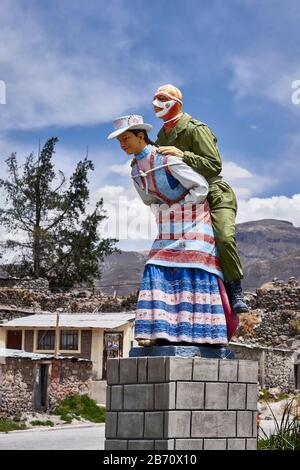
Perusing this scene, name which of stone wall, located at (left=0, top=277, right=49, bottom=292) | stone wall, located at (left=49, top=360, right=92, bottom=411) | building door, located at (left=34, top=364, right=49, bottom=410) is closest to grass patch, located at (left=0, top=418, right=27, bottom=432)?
building door, located at (left=34, top=364, right=49, bottom=410)

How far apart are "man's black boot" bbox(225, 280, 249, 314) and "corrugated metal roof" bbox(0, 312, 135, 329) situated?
2105 centimetres

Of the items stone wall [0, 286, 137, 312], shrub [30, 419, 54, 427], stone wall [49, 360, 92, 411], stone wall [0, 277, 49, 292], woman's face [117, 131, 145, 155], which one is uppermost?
woman's face [117, 131, 145, 155]

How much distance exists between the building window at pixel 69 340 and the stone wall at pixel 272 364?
5.35 meters

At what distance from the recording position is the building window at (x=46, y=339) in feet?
97.5

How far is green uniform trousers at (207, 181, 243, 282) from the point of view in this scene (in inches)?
304

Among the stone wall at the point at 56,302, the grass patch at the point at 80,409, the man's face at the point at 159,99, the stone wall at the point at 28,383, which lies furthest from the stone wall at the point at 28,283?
the man's face at the point at 159,99

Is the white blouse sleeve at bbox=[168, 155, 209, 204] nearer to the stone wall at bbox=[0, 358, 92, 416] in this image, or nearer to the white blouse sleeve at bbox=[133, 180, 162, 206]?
the white blouse sleeve at bbox=[133, 180, 162, 206]

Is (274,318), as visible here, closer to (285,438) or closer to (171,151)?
(285,438)

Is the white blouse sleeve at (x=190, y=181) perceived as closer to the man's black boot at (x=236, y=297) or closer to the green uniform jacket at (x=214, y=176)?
the green uniform jacket at (x=214, y=176)

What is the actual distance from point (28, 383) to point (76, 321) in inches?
320

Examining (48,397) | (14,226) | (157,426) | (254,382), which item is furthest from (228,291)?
(14,226)

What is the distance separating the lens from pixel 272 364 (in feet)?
95.1

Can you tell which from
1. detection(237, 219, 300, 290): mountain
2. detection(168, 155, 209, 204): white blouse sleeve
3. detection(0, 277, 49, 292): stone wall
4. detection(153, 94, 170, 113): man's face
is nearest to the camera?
detection(168, 155, 209, 204): white blouse sleeve
